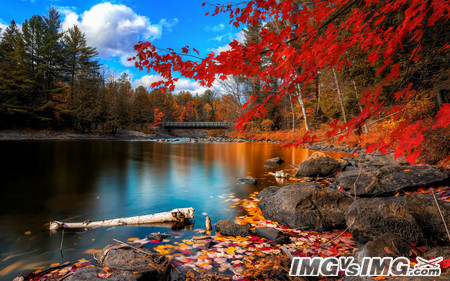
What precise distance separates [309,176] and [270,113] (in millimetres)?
31058

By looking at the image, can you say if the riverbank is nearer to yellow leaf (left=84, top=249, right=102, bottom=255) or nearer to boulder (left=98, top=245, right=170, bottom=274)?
boulder (left=98, top=245, right=170, bottom=274)

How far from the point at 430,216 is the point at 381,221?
761mm

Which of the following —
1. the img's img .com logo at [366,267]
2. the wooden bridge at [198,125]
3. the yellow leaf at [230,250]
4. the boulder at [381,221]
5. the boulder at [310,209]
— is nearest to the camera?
the img's img .com logo at [366,267]

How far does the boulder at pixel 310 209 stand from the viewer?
4441 millimetres

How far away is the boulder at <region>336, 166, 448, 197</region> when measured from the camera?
5148 millimetres

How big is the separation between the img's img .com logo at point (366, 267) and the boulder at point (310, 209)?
1.41 metres

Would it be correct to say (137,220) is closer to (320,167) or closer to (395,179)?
(395,179)

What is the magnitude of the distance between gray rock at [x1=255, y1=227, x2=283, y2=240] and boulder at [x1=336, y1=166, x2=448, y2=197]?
96.6 inches

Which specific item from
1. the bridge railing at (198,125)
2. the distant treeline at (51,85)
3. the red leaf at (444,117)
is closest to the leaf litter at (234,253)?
the red leaf at (444,117)

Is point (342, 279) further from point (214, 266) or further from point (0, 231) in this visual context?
point (0, 231)

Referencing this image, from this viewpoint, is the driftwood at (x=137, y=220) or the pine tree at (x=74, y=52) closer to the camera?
the driftwood at (x=137, y=220)

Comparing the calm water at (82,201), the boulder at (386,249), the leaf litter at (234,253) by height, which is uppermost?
the boulder at (386,249)

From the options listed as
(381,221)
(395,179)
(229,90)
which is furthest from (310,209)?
(229,90)

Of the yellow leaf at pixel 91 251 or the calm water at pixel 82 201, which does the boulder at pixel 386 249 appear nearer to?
the calm water at pixel 82 201
